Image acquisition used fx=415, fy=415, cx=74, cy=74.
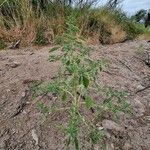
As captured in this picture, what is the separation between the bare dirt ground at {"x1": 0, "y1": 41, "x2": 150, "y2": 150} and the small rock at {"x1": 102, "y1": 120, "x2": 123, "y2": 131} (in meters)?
0.02

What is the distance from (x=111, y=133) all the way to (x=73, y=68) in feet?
2.47

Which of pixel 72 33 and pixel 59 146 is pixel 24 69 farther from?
pixel 72 33

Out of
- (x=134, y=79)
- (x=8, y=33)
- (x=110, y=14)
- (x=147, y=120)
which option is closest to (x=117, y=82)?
(x=134, y=79)

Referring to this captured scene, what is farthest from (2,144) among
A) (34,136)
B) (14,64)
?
(14,64)

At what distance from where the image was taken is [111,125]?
2.92 meters

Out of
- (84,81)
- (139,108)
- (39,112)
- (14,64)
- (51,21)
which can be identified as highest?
(84,81)

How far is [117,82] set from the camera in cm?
375

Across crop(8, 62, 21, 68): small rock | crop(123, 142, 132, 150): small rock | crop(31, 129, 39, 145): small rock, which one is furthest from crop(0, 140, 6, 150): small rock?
crop(8, 62, 21, 68): small rock

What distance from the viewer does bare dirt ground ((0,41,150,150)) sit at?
2.70 meters

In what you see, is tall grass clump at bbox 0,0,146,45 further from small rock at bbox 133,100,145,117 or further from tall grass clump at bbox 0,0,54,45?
small rock at bbox 133,100,145,117

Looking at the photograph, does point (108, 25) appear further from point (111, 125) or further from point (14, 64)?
point (111, 125)

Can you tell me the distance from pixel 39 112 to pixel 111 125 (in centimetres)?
52

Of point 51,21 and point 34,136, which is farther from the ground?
point 34,136

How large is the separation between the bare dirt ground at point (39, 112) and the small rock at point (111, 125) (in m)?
0.02
